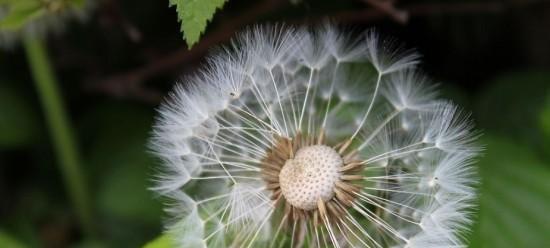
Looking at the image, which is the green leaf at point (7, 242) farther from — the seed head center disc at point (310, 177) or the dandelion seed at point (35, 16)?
the seed head center disc at point (310, 177)

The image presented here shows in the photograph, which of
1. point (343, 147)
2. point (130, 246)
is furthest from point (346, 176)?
point (130, 246)

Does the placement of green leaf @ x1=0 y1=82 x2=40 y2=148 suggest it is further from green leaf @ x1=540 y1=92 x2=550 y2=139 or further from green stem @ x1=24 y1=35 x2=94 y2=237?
green leaf @ x1=540 y1=92 x2=550 y2=139

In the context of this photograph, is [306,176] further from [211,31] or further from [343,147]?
[211,31]

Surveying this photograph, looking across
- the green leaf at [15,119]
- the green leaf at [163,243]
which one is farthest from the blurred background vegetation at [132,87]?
the green leaf at [163,243]

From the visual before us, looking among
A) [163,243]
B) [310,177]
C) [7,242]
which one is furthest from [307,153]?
[7,242]

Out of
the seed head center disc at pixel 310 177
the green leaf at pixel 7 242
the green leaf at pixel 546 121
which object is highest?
the green leaf at pixel 546 121

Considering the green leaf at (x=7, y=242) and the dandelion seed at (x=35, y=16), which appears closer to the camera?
the dandelion seed at (x=35, y=16)

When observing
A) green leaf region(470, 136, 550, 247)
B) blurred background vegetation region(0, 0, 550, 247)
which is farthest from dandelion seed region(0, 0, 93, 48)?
green leaf region(470, 136, 550, 247)
